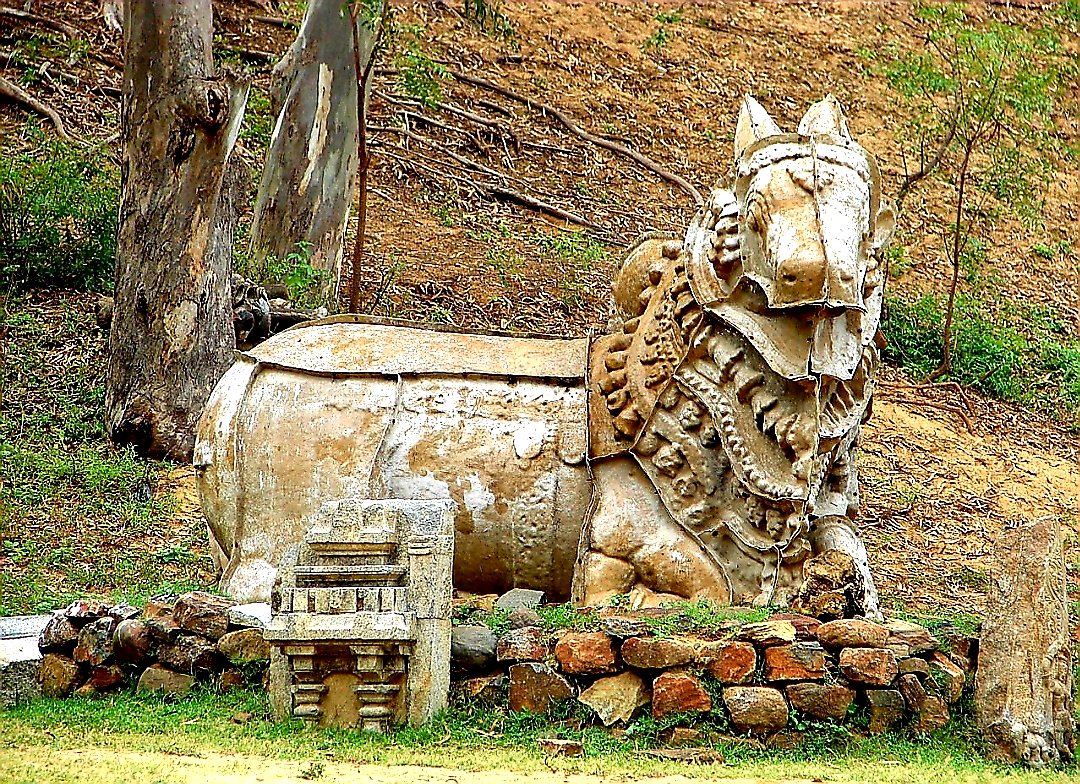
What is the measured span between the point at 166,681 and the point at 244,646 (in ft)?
1.17

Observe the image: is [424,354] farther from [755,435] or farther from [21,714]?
[21,714]

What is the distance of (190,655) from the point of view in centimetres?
634

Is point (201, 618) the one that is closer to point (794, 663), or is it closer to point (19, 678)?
point (19, 678)

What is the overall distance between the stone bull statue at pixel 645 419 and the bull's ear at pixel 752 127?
0.02 m

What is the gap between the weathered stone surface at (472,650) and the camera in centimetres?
586

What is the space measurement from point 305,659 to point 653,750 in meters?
1.31

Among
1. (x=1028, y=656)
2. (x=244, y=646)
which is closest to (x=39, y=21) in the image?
(x=244, y=646)

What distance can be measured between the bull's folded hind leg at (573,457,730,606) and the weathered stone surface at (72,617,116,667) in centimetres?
199

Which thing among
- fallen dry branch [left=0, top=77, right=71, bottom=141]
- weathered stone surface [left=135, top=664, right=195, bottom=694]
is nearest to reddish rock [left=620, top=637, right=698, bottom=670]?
weathered stone surface [left=135, top=664, right=195, bottom=694]

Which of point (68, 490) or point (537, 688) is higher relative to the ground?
point (537, 688)

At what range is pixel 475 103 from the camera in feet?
65.0

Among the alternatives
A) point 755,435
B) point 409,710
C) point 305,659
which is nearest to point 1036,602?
point 755,435

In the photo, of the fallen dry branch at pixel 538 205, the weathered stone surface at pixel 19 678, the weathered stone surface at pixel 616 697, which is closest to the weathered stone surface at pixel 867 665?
the weathered stone surface at pixel 616 697

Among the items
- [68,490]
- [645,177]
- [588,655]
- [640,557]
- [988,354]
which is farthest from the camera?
[645,177]
